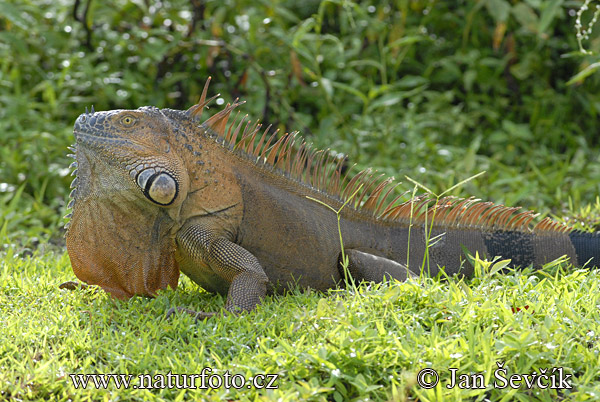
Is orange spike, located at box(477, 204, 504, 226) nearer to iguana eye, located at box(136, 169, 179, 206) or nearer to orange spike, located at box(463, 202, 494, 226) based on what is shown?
orange spike, located at box(463, 202, 494, 226)

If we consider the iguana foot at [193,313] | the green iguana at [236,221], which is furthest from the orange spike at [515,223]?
the iguana foot at [193,313]

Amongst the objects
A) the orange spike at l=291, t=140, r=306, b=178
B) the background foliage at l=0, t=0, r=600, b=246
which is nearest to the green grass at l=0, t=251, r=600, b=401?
the orange spike at l=291, t=140, r=306, b=178

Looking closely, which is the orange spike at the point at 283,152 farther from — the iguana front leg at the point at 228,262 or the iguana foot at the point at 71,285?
the iguana foot at the point at 71,285

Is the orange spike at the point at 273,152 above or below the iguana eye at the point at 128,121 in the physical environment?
below

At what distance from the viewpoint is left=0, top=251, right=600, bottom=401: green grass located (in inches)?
114

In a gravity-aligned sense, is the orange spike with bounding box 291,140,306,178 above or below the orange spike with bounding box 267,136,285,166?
below

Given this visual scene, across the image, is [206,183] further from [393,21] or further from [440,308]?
[393,21]

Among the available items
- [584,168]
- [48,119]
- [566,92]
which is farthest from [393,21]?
[48,119]

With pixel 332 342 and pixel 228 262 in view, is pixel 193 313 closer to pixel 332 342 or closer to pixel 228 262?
pixel 228 262

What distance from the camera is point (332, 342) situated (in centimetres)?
303

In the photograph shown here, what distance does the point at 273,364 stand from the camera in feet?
9.96

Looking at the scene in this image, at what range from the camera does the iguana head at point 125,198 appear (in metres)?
3.82

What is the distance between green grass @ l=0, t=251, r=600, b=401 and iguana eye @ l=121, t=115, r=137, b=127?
1.02 metres

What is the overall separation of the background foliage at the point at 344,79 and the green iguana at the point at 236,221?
235 centimetres
